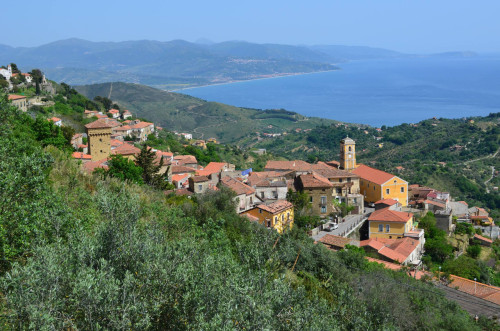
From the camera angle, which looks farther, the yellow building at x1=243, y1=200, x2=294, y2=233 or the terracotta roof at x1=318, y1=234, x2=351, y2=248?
the yellow building at x1=243, y1=200, x2=294, y2=233

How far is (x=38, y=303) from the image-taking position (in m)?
4.01

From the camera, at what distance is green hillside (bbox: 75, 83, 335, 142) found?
93.8 m

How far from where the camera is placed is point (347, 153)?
28766 millimetres

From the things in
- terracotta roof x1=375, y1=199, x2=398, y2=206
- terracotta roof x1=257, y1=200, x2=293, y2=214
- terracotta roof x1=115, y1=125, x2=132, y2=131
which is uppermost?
terracotta roof x1=115, y1=125, x2=132, y2=131

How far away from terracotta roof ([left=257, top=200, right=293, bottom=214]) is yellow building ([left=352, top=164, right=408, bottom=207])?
7.30 m

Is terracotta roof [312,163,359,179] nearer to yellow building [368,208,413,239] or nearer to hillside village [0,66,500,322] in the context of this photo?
hillside village [0,66,500,322]

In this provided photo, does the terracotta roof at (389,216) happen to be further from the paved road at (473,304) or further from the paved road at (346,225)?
the paved road at (473,304)

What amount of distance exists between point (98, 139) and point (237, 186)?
8.40m

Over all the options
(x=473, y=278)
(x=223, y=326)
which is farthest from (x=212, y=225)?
(x=473, y=278)

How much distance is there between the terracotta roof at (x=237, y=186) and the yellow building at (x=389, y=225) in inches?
245

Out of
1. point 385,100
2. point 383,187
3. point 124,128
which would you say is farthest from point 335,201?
point 385,100

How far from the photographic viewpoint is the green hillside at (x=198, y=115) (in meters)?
93.8

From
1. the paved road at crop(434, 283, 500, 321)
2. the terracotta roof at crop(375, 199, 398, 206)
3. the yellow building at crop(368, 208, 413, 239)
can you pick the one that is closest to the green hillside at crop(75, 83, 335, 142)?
the terracotta roof at crop(375, 199, 398, 206)

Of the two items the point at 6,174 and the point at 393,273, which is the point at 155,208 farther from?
the point at 393,273
